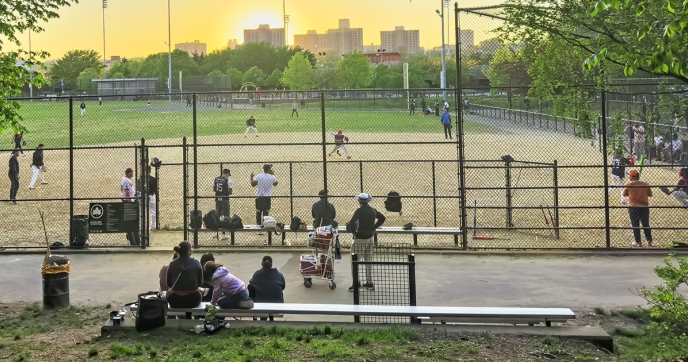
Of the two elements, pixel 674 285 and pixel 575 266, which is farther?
pixel 575 266

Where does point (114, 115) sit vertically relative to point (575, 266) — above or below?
above

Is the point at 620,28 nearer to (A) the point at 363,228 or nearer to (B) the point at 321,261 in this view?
(A) the point at 363,228

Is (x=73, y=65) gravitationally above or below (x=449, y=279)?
above

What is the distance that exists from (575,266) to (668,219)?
20.7 feet

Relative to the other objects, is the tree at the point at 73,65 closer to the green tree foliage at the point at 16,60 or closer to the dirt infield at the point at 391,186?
the dirt infield at the point at 391,186

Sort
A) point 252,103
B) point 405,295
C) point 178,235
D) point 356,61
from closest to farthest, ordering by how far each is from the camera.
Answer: point 405,295, point 178,235, point 252,103, point 356,61

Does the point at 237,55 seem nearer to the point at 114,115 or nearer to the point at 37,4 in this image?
A: the point at 114,115

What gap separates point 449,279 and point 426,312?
155 inches

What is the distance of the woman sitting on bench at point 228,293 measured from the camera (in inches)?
407

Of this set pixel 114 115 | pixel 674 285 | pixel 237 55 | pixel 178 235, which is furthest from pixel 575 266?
pixel 237 55

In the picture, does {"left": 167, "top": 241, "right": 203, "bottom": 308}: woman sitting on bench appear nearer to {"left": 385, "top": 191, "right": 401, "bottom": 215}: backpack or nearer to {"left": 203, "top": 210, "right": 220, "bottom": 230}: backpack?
{"left": 203, "top": 210, "right": 220, "bottom": 230}: backpack

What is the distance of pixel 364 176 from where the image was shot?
28938 mm

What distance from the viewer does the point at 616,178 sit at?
2380 cm

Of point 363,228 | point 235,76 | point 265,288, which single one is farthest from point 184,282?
point 235,76
